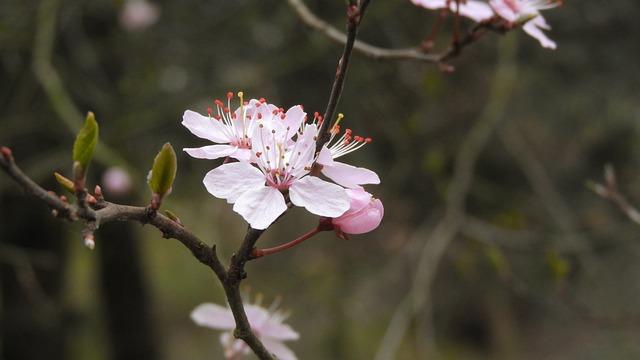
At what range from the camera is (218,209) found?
386 cm

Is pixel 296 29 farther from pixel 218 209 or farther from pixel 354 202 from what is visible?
pixel 354 202

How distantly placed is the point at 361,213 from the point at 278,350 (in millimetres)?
395

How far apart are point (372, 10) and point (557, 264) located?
1.29m

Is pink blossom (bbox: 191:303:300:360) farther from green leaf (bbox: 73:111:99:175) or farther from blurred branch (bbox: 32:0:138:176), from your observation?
blurred branch (bbox: 32:0:138:176)

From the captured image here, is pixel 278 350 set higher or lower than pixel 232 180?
lower

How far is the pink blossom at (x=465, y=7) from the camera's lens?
1150 mm

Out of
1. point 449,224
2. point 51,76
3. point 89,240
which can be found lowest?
point 449,224

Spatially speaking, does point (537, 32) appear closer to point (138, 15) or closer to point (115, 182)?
point (115, 182)

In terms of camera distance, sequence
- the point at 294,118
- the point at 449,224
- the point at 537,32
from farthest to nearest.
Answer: the point at 449,224 < the point at 537,32 < the point at 294,118

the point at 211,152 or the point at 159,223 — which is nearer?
the point at 159,223

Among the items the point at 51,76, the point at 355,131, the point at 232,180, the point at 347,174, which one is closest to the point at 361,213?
the point at 347,174

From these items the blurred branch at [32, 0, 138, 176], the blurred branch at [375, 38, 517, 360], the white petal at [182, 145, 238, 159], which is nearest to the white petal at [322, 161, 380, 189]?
the white petal at [182, 145, 238, 159]

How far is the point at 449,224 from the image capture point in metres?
2.22

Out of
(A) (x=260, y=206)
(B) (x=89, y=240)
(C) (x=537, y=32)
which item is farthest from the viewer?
(C) (x=537, y=32)
